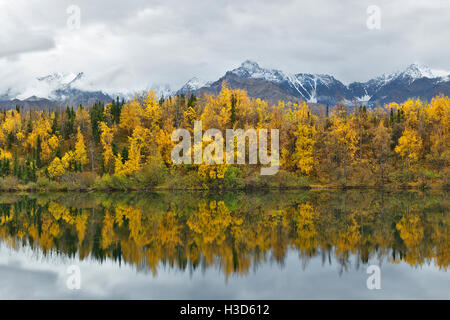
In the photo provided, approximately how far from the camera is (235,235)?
2597cm

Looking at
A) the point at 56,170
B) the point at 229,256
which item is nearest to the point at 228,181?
the point at 56,170

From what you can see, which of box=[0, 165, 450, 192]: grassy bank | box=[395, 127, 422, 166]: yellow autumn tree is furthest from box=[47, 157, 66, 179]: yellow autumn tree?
box=[395, 127, 422, 166]: yellow autumn tree

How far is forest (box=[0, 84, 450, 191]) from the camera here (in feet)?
235

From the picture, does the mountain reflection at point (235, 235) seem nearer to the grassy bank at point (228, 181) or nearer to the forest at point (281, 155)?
the grassy bank at point (228, 181)

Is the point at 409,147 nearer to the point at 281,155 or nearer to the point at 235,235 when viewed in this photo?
the point at 281,155

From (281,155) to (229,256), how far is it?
5922 cm

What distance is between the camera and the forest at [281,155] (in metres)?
71.6

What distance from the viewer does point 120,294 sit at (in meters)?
15.9

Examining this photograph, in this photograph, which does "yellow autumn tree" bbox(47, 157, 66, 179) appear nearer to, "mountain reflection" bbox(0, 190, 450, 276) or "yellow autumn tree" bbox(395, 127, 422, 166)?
"mountain reflection" bbox(0, 190, 450, 276)

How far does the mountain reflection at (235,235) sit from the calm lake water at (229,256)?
2.7 inches

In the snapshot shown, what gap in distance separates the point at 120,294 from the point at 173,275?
2.70 metres

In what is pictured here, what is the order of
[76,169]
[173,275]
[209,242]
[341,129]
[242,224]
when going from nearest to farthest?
[173,275]
[209,242]
[242,224]
[341,129]
[76,169]
